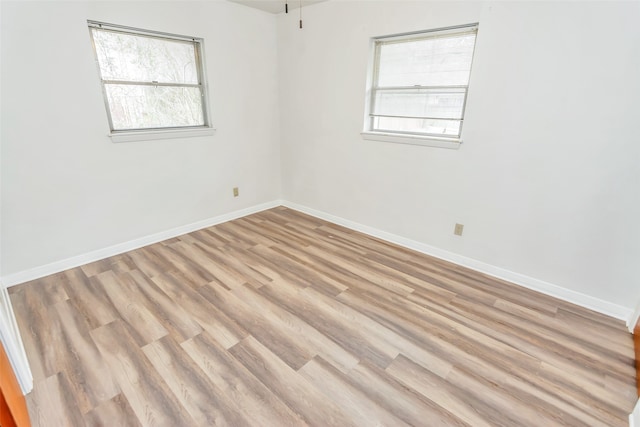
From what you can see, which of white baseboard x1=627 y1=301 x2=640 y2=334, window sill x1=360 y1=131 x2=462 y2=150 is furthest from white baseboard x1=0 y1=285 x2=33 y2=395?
white baseboard x1=627 y1=301 x2=640 y2=334

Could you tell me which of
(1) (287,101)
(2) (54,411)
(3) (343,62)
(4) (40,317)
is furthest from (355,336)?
(1) (287,101)

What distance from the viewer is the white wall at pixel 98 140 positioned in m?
2.29

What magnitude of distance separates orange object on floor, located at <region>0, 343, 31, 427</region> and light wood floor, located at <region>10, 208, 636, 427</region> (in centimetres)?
10

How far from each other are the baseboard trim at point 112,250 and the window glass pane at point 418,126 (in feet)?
6.57

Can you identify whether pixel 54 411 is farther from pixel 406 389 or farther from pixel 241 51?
pixel 241 51

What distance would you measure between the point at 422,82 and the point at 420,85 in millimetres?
29

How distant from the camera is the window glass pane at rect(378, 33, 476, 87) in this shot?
8.34ft

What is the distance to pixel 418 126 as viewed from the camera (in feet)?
9.68

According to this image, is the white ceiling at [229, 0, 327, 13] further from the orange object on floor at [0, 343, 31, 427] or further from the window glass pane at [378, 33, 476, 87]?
the orange object on floor at [0, 343, 31, 427]

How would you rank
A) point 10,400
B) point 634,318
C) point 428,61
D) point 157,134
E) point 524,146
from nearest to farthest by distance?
point 10,400, point 634,318, point 524,146, point 428,61, point 157,134

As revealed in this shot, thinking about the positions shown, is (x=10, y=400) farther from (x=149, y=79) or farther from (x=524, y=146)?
(x=524, y=146)

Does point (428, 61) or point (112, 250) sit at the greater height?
point (428, 61)

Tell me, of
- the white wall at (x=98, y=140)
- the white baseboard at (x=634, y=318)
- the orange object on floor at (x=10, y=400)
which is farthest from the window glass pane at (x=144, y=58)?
the white baseboard at (x=634, y=318)

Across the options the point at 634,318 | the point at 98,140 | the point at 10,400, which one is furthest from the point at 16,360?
the point at 634,318
